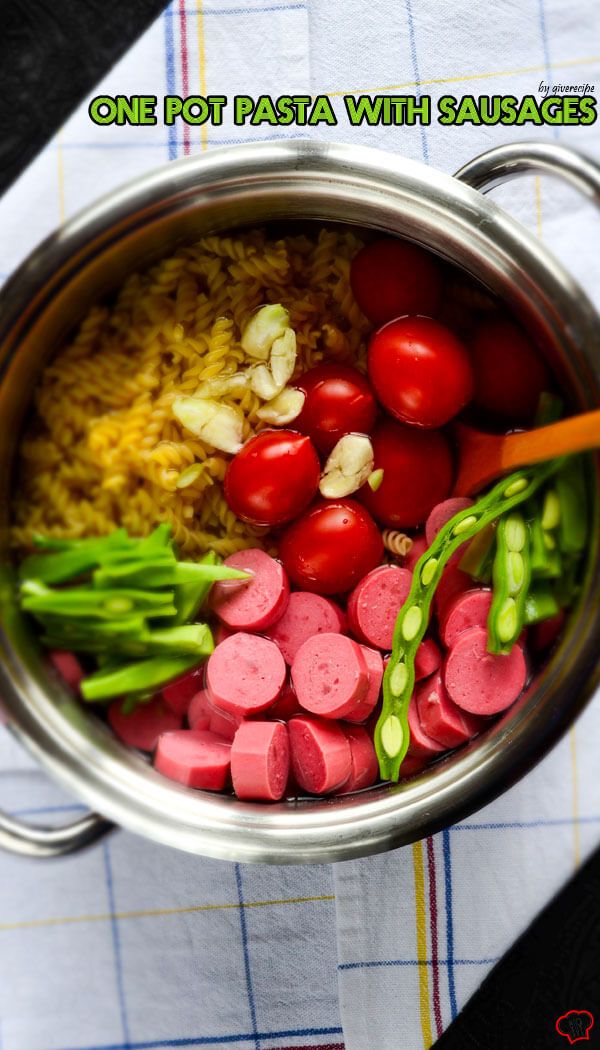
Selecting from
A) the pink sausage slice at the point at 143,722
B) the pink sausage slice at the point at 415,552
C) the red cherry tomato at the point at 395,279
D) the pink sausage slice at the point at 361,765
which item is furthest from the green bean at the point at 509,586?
the pink sausage slice at the point at 143,722

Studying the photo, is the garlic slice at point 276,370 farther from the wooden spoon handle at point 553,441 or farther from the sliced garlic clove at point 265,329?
the wooden spoon handle at point 553,441

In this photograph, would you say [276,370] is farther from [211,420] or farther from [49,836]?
[49,836]

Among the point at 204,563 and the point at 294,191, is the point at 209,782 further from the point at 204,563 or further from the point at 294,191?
the point at 294,191

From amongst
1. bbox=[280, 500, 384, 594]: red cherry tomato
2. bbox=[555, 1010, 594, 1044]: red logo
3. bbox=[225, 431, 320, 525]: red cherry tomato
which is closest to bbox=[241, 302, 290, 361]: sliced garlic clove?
bbox=[225, 431, 320, 525]: red cherry tomato

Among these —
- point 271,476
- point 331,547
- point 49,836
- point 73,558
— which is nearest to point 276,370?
point 271,476

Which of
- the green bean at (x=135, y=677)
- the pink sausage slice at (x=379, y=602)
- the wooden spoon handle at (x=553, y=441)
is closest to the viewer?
the wooden spoon handle at (x=553, y=441)

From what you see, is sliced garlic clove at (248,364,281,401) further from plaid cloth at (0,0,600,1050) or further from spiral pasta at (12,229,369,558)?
plaid cloth at (0,0,600,1050)

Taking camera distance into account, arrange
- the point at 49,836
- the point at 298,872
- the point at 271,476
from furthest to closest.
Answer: the point at 298,872 → the point at 271,476 → the point at 49,836
